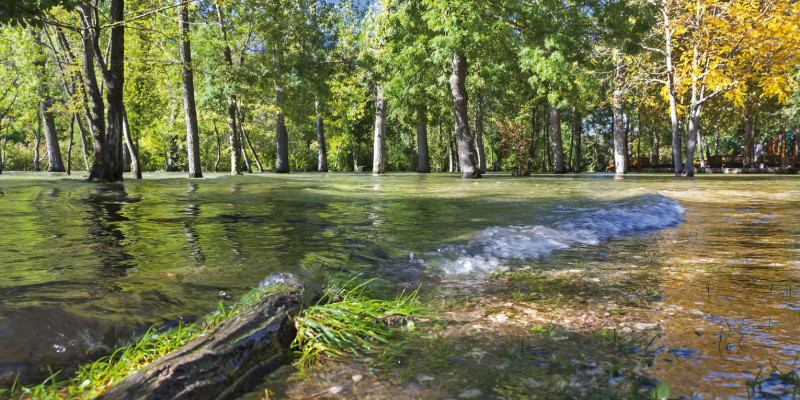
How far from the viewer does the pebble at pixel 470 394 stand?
206cm

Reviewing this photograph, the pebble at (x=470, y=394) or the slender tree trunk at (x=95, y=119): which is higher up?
the slender tree trunk at (x=95, y=119)

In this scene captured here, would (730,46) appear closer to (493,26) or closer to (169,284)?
(493,26)

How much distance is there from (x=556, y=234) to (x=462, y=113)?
1711 cm

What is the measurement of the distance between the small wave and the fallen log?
7.00 feet

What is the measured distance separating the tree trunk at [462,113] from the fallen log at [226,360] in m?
20.5

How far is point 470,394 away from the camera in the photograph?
2.08 meters

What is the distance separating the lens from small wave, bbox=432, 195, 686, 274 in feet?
16.3

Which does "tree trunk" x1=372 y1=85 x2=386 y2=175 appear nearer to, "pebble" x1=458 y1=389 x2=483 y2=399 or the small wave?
the small wave

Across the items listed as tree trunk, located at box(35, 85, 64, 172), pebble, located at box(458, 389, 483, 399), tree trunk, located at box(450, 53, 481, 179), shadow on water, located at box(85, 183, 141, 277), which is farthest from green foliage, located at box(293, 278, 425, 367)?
tree trunk, located at box(35, 85, 64, 172)

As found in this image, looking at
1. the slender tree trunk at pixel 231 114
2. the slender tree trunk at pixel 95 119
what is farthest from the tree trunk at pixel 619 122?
the slender tree trunk at pixel 95 119

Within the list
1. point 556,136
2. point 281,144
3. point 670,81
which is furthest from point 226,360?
point 281,144

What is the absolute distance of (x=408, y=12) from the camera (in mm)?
21500

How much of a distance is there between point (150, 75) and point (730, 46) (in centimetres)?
3193

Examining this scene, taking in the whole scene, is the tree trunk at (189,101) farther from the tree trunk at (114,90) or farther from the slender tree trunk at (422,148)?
the slender tree trunk at (422,148)
